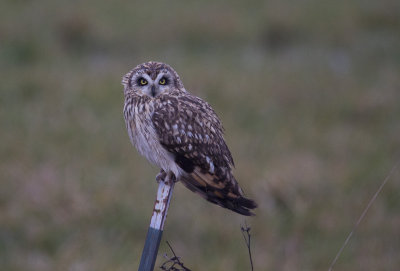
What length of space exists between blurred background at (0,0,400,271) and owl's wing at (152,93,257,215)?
1539 millimetres

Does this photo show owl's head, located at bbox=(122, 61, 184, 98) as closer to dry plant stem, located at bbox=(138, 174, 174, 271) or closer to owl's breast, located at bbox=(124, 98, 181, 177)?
owl's breast, located at bbox=(124, 98, 181, 177)

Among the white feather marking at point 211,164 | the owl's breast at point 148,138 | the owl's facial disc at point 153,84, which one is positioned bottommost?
the white feather marking at point 211,164

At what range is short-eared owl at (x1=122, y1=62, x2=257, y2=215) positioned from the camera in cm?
263

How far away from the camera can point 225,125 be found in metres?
6.15

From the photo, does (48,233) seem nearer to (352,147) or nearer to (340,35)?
(352,147)

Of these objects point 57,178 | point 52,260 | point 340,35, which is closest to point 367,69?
point 340,35

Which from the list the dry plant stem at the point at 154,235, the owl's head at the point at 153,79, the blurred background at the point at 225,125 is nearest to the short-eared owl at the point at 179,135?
the owl's head at the point at 153,79

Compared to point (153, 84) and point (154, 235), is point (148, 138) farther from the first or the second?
point (154, 235)

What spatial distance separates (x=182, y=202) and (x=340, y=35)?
4.66m

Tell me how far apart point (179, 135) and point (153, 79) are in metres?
0.36

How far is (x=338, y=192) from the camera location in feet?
17.1

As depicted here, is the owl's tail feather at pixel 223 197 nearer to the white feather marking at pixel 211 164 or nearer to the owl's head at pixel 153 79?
the white feather marking at pixel 211 164

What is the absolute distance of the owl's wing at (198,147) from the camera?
2.61 meters

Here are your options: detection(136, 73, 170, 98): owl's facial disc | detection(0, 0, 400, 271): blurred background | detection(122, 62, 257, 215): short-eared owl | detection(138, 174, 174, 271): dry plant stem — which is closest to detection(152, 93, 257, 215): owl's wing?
detection(122, 62, 257, 215): short-eared owl
